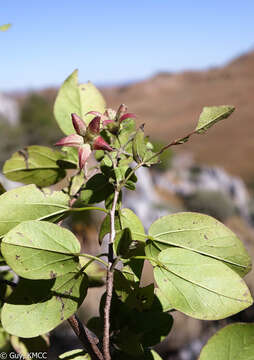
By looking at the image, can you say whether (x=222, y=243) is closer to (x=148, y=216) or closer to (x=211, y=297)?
(x=211, y=297)

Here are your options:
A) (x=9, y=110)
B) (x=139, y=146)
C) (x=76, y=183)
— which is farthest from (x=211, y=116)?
(x=9, y=110)

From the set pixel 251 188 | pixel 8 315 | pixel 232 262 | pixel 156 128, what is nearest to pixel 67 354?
pixel 8 315

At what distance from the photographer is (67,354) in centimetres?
36

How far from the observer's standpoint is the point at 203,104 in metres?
23.1

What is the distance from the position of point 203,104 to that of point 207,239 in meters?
23.8

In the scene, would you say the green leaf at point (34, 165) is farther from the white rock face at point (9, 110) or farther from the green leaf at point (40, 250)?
the white rock face at point (9, 110)

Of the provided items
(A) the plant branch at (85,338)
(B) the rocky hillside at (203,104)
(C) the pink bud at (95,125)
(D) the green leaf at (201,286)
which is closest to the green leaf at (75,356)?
(A) the plant branch at (85,338)

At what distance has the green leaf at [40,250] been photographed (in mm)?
296

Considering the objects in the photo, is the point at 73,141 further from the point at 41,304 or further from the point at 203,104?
the point at 203,104

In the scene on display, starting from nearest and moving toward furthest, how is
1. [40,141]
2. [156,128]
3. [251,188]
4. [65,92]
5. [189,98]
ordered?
[65,92] → [40,141] → [251,188] → [156,128] → [189,98]

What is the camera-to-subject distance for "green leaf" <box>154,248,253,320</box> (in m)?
0.29

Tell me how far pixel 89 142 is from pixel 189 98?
26.2 metres

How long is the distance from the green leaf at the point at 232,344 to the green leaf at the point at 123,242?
123 millimetres

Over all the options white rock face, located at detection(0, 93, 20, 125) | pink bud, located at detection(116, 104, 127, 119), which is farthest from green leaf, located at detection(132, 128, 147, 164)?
white rock face, located at detection(0, 93, 20, 125)
